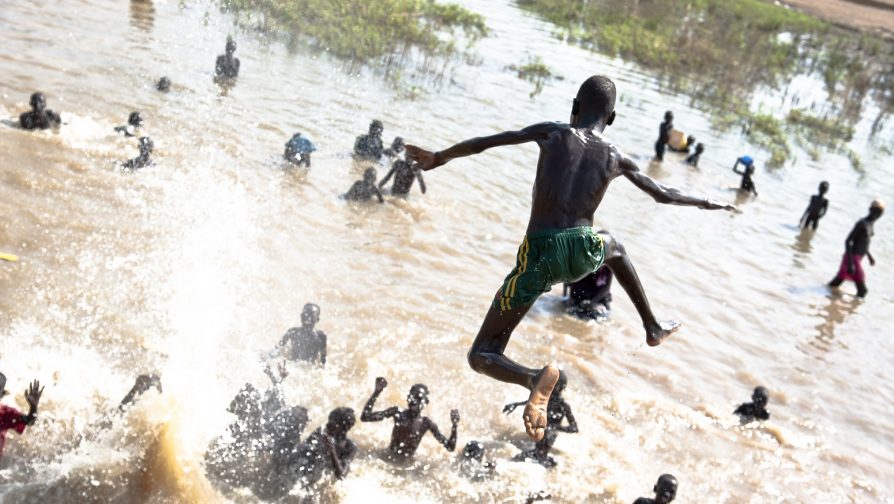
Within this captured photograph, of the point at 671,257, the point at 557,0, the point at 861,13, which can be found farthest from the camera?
the point at 861,13

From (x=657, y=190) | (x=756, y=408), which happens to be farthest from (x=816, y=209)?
(x=657, y=190)

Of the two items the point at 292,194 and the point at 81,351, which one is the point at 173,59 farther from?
the point at 81,351

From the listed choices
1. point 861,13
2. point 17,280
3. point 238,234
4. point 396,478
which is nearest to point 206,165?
point 238,234

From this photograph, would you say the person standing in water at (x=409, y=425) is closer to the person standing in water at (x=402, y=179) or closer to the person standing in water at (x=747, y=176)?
the person standing in water at (x=402, y=179)

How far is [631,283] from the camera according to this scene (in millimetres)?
4734

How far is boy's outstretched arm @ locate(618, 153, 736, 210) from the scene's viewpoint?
178 inches

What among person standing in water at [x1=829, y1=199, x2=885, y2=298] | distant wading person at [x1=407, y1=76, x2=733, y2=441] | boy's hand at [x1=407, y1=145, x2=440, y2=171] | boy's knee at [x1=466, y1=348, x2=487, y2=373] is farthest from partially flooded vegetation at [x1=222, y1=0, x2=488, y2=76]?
boy's knee at [x1=466, y1=348, x2=487, y2=373]

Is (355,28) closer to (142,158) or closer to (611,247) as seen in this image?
(142,158)

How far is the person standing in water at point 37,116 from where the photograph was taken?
10602 mm

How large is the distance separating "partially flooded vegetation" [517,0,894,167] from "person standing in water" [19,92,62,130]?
50.4 feet

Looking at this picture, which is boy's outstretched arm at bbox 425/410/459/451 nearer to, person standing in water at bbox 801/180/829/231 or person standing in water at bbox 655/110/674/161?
person standing in water at bbox 801/180/829/231

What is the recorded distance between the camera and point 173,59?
15703mm

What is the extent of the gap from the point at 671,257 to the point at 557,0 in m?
24.2

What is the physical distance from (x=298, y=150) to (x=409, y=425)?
6.33m
